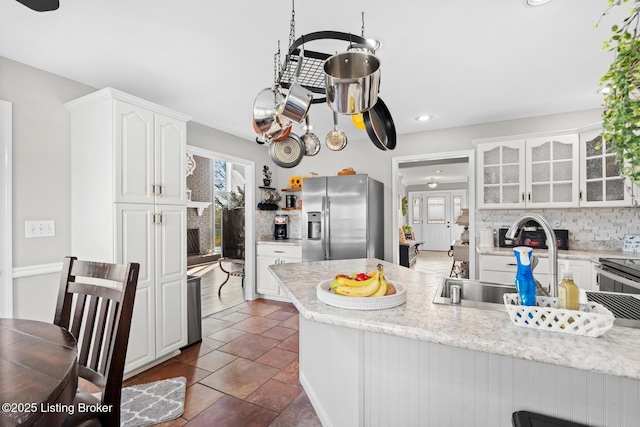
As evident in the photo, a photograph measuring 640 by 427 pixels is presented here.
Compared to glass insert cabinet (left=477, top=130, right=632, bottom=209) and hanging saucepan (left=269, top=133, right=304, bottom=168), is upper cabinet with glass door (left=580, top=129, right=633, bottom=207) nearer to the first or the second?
glass insert cabinet (left=477, top=130, right=632, bottom=209)

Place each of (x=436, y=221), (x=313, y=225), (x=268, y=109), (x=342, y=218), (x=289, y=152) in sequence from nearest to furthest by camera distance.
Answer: (x=268, y=109)
(x=289, y=152)
(x=342, y=218)
(x=313, y=225)
(x=436, y=221)

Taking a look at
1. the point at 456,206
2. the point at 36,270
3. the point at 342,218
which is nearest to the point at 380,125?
the point at 342,218

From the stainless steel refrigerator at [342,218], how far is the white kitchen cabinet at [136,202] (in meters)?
1.75

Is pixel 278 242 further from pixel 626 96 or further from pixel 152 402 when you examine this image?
pixel 626 96

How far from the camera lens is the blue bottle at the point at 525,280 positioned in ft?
3.59

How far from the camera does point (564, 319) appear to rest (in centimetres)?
99

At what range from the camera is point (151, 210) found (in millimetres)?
2562

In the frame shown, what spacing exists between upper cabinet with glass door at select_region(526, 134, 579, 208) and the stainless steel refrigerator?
1.77m

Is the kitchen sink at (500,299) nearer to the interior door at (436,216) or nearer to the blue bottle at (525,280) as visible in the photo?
the blue bottle at (525,280)

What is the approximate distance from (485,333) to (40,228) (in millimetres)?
3023

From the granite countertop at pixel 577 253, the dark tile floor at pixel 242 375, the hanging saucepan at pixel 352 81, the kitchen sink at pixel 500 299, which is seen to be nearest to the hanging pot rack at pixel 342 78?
the hanging saucepan at pixel 352 81

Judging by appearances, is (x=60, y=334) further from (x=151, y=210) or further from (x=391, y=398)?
(x=151, y=210)

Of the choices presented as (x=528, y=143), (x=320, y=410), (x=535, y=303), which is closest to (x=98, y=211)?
(x=320, y=410)

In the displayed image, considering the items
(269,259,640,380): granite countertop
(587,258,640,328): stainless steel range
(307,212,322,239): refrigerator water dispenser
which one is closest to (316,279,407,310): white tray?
(269,259,640,380): granite countertop
